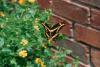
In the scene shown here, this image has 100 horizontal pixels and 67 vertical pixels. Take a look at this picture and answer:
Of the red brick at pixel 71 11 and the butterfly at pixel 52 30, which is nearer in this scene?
the butterfly at pixel 52 30

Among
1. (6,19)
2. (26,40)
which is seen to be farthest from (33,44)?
(6,19)

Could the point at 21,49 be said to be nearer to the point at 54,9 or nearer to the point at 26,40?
the point at 26,40

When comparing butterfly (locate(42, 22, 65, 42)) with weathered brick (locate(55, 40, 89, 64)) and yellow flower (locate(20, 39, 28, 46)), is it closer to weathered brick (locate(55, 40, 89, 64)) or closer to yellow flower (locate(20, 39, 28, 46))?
yellow flower (locate(20, 39, 28, 46))

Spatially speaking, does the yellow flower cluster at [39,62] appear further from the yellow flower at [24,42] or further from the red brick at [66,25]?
the red brick at [66,25]

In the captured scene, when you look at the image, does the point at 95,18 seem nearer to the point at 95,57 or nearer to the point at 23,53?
the point at 95,57

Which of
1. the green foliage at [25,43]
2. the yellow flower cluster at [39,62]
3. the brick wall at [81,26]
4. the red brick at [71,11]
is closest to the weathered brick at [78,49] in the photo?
the brick wall at [81,26]

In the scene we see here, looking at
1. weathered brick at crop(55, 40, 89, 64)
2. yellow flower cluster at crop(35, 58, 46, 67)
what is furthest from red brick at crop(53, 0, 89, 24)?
yellow flower cluster at crop(35, 58, 46, 67)

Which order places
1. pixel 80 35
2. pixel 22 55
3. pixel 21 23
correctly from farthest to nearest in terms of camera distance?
pixel 80 35 → pixel 21 23 → pixel 22 55
